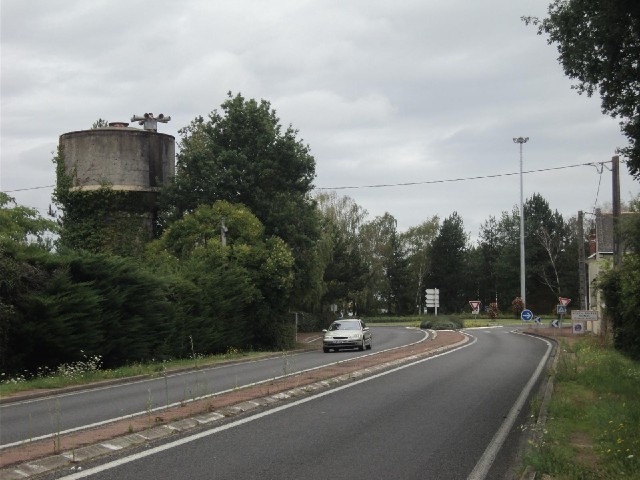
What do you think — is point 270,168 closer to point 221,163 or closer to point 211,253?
point 221,163

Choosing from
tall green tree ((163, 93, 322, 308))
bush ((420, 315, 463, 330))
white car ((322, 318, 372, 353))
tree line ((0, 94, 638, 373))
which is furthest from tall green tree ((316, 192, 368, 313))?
white car ((322, 318, 372, 353))

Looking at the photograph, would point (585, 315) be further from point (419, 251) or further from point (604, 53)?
point (419, 251)

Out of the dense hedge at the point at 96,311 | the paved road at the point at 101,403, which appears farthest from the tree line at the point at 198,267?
the paved road at the point at 101,403

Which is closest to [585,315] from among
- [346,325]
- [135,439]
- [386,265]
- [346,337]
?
[346,325]

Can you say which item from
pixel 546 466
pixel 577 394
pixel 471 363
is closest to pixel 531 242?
pixel 471 363

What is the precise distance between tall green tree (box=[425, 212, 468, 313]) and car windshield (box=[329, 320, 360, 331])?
73237 millimetres

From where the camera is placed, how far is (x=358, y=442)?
9.59m

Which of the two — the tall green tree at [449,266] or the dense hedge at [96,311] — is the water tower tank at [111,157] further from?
the tall green tree at [449,266]

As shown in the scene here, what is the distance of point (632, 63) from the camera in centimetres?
1244

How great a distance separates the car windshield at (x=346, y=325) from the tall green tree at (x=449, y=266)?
240 feet

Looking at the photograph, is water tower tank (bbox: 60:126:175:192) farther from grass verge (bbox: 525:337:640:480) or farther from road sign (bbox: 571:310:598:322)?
grass verge (bbox: 525:337:640:480)

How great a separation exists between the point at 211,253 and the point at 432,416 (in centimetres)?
2448

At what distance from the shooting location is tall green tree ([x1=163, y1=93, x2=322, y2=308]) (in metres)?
41.7

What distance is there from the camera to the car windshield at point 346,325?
35.0 m
